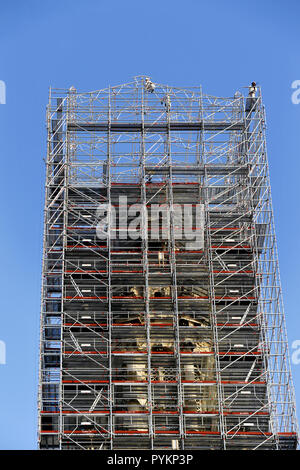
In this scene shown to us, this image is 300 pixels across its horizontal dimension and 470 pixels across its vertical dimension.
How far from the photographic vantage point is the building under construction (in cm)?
6562

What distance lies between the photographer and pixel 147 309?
6831 centimetres

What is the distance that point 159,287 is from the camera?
235 ft

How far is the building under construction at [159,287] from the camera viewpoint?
65625 mm

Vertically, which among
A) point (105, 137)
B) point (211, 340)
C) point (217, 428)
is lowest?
point (217, 428)

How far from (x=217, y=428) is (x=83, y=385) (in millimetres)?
8549

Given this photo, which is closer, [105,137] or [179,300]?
[179,300]

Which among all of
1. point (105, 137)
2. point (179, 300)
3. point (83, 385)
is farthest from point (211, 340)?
point (105, 137)

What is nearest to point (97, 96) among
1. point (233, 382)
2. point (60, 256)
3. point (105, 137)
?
point (105, 137)

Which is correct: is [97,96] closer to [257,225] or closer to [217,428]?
[257,225]

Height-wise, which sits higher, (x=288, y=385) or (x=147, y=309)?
(x=147, y=309)

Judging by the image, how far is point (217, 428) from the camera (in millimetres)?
66438
